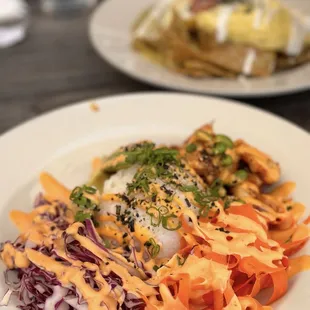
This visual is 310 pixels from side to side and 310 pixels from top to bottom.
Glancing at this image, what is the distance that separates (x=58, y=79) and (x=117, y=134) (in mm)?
665

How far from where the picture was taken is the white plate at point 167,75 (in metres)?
1.93

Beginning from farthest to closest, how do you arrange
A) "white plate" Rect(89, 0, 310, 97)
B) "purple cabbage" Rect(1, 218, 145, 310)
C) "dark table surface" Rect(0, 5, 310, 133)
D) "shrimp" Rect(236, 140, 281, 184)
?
"dark table surface" Rect(0, 5, 310, 133) → "white plate" Rect(89, 0, 310, 97) → "shrimp" Rect(236, 140, 281, 184) → "purple cabbage" Rect(1, 218, 145, 310)

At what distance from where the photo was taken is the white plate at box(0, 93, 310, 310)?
152cm

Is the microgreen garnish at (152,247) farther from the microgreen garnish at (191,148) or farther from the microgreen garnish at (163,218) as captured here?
the microgreen garnish at (191,148)

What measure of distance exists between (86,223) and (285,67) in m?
1.27

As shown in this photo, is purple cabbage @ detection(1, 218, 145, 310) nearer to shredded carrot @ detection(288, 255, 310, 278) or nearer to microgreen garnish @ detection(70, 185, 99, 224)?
microgreen garnish @ detection(70, 185, 99, 224)

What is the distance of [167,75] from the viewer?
6.66 ft

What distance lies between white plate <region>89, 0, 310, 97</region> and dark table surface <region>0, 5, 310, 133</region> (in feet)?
0.30

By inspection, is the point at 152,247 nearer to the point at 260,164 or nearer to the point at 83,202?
the point at 83,202

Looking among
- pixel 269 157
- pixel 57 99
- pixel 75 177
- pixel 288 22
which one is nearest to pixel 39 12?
pixel 57 99

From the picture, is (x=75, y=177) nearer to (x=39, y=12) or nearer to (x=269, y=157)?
(x=269, y=157)

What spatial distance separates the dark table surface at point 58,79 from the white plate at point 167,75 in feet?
0.30

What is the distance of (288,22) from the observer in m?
2.27

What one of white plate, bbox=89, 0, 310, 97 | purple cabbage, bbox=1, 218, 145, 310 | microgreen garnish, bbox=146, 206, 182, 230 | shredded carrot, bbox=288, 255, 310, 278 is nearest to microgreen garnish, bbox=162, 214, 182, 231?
microgreen garnish, bbox=146, 206, 182, 230
